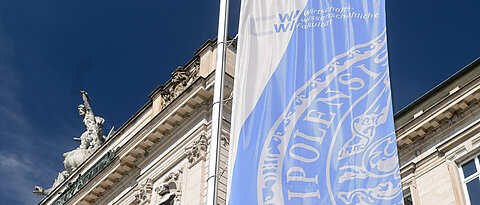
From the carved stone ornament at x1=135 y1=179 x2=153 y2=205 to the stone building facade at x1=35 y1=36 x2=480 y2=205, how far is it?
1.3 inches

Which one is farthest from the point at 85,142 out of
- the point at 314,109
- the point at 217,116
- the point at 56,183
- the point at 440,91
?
the point at 314,109

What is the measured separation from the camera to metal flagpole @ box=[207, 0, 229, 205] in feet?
32.0

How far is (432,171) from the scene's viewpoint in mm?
21406

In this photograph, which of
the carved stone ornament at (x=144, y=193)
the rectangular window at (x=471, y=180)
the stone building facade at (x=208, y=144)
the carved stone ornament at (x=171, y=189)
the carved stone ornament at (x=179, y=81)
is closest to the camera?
the rectangular window at (x=471, y=180)

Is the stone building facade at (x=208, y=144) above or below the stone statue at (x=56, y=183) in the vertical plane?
below

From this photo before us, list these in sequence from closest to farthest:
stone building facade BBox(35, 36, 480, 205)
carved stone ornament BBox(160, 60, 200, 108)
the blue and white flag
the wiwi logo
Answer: the blue and white flag < the wiwi logo < stone building facade BBox(35, 36, 480, 205) < carved stone ornament BBox(160, 60, 200, 108)

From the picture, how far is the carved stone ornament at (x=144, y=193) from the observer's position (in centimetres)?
2273

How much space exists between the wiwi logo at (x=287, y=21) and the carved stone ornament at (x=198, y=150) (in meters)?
11.0

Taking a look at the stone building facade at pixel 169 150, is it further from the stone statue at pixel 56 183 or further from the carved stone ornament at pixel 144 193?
the stone statue at pixel 56 183

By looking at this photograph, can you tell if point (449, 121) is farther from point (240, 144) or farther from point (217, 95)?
point (240, 144)

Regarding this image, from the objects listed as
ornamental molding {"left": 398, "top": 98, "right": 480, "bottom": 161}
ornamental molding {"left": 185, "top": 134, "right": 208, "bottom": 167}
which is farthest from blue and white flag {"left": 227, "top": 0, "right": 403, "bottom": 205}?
ornamental molding {"left": 398, "top": 98, "right": 480, "bottom": 161}

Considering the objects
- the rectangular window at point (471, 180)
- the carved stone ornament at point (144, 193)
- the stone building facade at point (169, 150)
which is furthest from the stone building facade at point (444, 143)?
the carved stone ornament at point (144, 193)

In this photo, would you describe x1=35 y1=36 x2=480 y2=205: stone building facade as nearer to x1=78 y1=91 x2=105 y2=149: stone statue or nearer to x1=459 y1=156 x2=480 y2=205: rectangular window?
x1=459 y1=156 x2=480 y2=205: rectangular window

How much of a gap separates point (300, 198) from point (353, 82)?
6.09ft
